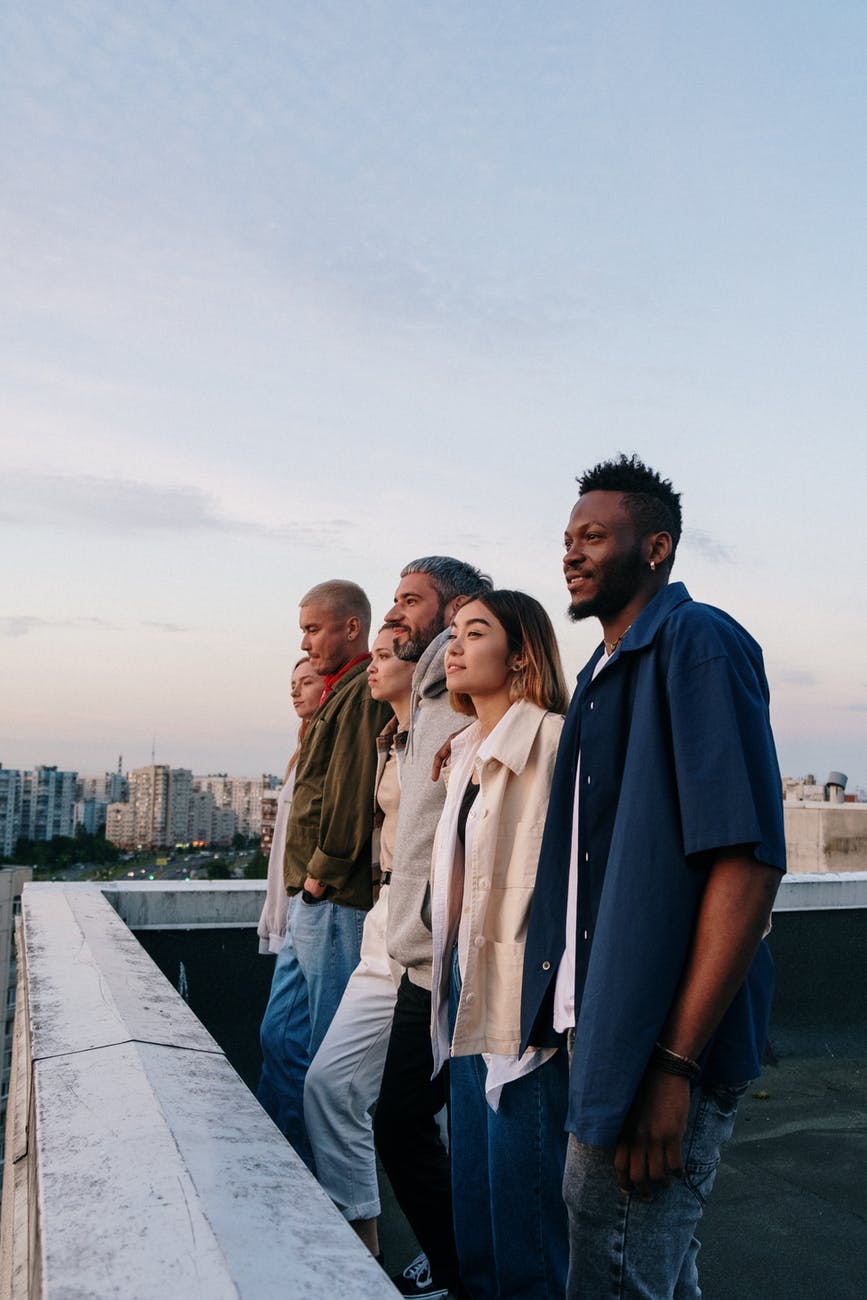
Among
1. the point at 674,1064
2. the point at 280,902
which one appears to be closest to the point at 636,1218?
the point at 674,1064

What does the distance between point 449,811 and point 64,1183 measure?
1.51 metres

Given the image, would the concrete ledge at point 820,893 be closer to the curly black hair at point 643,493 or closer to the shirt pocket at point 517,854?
the shirt pocket at point 517,854

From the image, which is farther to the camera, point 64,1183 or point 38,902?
point 38,902

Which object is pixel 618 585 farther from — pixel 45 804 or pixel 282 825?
pixel 45 804

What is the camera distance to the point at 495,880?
248 cm

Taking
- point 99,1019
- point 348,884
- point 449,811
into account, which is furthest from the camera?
point 348,884

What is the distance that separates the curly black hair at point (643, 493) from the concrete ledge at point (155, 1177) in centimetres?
133

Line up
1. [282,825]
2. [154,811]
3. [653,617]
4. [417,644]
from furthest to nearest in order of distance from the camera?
1. [154,811]
2. [282,825]
3. [417,644]
4. [653,617]

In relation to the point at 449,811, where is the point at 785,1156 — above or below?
below

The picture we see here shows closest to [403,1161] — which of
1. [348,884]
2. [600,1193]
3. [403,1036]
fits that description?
[403,1036]

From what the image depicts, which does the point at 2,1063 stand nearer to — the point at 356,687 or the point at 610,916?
the point at 356,687

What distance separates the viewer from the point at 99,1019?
235cm

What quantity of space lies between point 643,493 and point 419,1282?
7.68ft

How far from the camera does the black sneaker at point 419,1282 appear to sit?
2.98m
